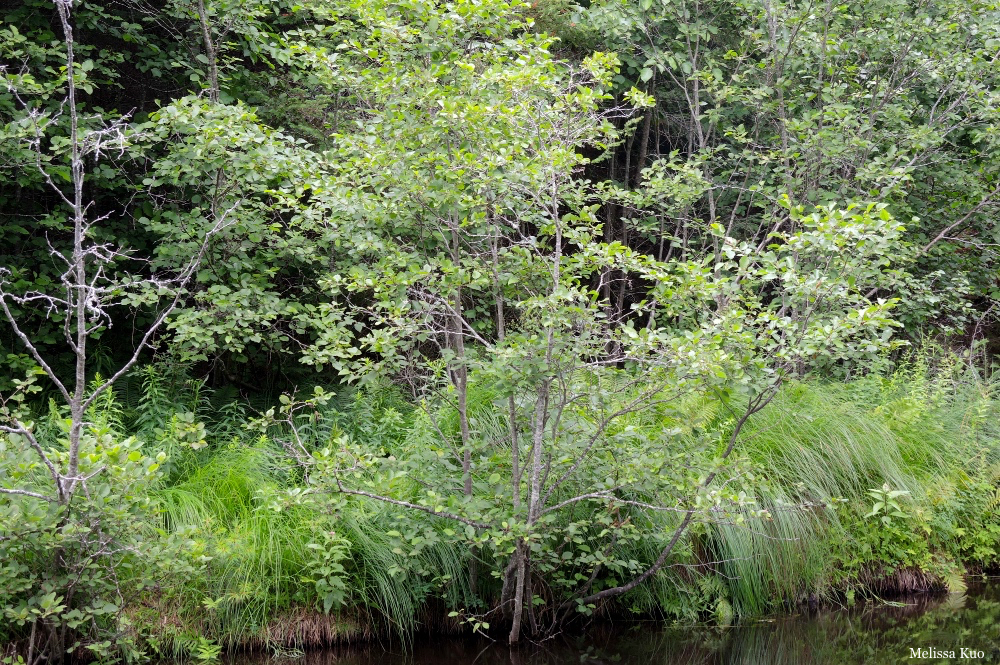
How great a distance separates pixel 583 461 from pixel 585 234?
143 centimetres

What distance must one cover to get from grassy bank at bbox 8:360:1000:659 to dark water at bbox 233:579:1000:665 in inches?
6.3

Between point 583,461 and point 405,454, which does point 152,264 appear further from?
point 583,461

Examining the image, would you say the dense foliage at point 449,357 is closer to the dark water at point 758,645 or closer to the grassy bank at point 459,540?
the grassy bank at point 459,540

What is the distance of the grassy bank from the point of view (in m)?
4.92

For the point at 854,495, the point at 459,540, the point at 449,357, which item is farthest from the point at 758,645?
the point at 449,357

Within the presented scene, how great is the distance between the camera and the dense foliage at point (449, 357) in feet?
14.7

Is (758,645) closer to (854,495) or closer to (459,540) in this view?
(854,495)

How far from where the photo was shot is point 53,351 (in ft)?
23.8

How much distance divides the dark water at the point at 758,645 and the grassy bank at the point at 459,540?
0.16 m

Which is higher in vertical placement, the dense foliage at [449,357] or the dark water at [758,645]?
the dense foliage at [449,357]

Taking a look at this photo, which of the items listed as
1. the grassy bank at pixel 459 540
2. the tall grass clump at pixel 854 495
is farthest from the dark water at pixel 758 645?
the tall grass clump at pixel 854 495

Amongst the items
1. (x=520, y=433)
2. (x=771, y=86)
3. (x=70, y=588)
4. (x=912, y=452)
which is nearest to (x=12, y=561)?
(x=70, y=588)

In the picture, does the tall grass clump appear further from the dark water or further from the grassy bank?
the dark water

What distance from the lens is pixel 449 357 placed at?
4.88 m
